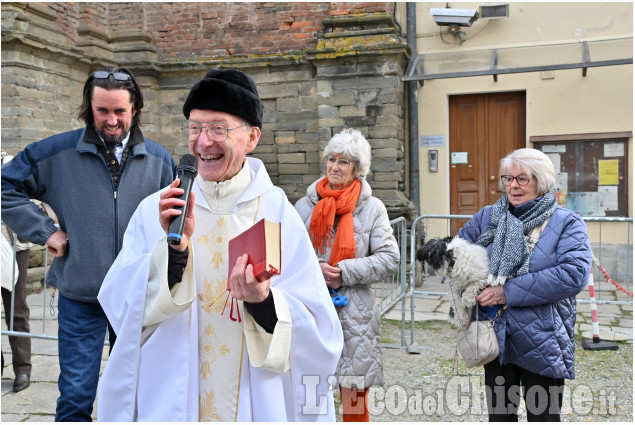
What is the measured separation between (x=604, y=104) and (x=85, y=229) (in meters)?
8.59

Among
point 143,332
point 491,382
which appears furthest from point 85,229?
point 491,382

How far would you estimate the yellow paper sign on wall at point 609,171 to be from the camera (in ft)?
29.7

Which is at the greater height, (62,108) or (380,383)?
(62,108)

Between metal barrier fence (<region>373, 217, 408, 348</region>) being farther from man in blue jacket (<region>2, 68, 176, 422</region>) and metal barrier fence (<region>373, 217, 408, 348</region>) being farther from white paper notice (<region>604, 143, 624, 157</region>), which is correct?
white paper notice (<region>604, 143, 624, 157</region>)

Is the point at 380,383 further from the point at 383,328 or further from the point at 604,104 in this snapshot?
the point at 604,104

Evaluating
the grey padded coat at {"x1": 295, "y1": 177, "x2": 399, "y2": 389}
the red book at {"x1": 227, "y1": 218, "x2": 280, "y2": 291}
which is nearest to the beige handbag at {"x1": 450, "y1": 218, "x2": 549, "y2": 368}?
the grey padded coat at {"x1": 295, "y1": 177, "x2": 399, "y2": 389}

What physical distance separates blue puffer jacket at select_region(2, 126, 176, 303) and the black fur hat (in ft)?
3.51

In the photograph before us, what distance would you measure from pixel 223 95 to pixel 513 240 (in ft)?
5.43

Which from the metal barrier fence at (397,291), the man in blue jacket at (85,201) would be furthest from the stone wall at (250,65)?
the man in blue jacket at (85,201)

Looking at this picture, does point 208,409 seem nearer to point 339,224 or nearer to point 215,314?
point 215,314

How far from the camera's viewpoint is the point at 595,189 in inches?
360

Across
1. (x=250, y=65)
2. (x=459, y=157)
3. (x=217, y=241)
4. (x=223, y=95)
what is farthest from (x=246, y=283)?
(x=459, y=157)

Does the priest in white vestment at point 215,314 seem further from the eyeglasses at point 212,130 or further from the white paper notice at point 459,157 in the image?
the white paper notice at point 459,157

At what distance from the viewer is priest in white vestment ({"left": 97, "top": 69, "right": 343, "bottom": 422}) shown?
1842 millimetres
